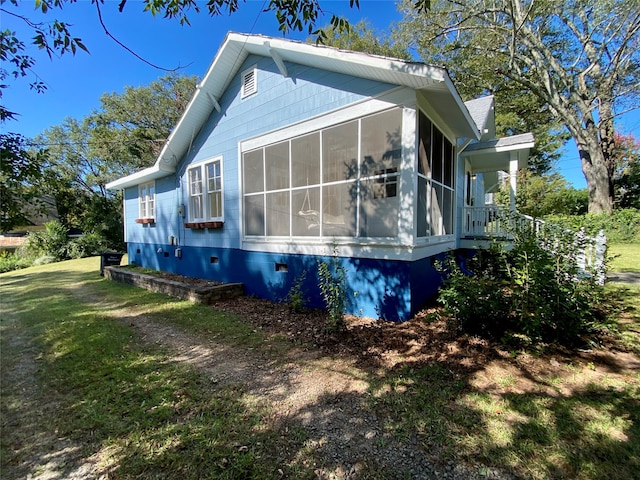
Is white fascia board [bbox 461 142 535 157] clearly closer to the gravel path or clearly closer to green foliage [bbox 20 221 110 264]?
the gravel path

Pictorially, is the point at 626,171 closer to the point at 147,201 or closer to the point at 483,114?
the point at 483,114

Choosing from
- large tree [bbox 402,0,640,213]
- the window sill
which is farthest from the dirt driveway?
large tree [bbox 402,0,640,213]

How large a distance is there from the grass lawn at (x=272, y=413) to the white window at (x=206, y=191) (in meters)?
4.70

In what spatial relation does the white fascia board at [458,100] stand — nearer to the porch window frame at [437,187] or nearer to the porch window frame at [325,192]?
the porch window frame at [437,187]

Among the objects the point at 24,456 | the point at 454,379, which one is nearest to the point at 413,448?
the point at 454,379

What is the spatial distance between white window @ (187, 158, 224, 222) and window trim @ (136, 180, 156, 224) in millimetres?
2692

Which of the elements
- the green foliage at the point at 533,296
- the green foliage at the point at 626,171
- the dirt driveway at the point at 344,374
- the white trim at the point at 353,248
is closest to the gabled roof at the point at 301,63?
the white trim at the point at 353,248

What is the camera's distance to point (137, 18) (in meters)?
3.80

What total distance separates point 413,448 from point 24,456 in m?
2.97

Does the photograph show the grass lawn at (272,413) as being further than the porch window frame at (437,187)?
No

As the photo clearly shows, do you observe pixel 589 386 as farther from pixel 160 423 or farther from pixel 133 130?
pixel 133 130

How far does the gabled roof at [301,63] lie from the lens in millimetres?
4438

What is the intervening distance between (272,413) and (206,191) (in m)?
7.17

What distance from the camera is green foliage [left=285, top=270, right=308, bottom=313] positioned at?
5664 mm
